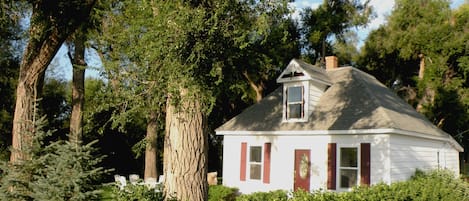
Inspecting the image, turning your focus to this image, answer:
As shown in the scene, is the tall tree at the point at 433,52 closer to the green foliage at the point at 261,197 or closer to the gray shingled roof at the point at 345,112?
the gray shingled roof at the point at 345,112

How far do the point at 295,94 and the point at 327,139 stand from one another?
264 centimetres

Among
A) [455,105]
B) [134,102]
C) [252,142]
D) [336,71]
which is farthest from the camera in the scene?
[455,105]

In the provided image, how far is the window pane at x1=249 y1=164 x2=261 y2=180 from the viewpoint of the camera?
17.3 meters

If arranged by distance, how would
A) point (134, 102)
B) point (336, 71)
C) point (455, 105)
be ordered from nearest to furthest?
point (134, 102)
point (336, 71)
point (455, 105)

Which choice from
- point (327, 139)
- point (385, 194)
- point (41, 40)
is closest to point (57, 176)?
point (385, 194)

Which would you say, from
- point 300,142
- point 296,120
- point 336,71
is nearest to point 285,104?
point 296,120

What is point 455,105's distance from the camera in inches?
995

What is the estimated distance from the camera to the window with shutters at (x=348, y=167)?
15111 millimetres

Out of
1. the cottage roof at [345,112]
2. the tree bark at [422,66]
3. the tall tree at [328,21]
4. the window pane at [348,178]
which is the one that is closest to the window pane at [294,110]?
the cottage roof at [345,112]

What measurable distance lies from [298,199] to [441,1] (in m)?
23.8

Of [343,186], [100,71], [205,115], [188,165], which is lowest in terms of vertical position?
[343,186]

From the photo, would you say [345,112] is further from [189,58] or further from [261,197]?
[189,58]

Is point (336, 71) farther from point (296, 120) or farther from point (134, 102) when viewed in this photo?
point (134, 102)

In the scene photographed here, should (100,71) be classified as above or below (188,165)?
above
